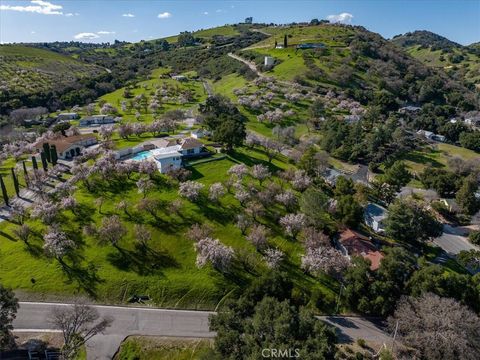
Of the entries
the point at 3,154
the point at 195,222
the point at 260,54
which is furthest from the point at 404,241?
the point at 260,54

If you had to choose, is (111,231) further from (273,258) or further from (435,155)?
(435,155)

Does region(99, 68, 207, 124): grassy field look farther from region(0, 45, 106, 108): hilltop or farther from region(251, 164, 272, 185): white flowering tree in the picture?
region(251, 164, 272, 185): white flowering tree

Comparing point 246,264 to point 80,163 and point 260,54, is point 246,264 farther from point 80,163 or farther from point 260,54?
point 260,54

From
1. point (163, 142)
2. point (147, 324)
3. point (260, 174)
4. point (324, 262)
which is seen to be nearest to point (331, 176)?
point (260, 174)

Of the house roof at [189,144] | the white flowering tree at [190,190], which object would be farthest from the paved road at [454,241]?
the house roof at [189,144]

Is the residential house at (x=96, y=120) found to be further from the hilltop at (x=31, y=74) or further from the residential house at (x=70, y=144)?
the hilltop at (x=31, y=74)

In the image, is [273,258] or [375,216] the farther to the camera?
[375,216]
